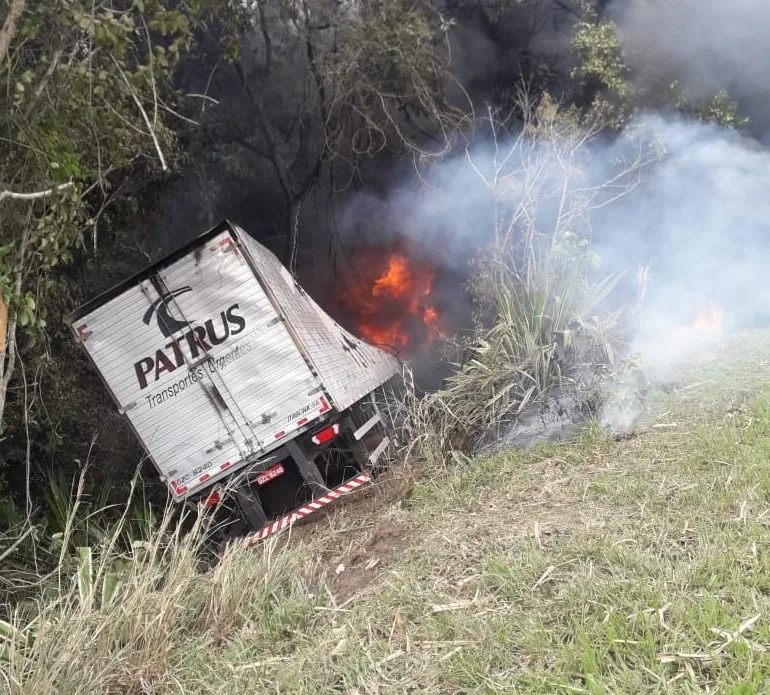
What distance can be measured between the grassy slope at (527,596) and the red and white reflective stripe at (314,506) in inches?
50.0

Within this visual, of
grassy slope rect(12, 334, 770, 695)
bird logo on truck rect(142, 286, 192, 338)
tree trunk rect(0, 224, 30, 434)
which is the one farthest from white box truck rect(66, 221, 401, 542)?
tree trunk rect(0, 224, 30, 434)

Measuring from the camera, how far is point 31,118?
490 centimetres

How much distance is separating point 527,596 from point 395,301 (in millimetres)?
11691

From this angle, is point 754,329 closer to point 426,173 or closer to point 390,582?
point 426,173

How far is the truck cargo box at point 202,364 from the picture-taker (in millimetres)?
6852

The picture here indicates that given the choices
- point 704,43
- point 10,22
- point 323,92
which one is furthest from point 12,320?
point 704,43

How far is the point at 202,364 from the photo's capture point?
6879mm

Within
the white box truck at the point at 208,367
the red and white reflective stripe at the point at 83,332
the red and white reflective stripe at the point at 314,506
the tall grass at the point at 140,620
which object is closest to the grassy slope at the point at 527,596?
the tall grass at the point at 140,620

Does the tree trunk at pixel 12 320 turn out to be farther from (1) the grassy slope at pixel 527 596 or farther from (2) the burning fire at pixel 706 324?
(2) the burning fire at pixel 706 324

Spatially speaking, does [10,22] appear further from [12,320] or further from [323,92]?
[323,92]

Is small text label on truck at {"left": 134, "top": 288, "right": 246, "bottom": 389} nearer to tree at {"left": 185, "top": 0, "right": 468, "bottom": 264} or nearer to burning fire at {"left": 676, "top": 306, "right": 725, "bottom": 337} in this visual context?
tree at {"left": 185, "top": 0, "right": 468, "bottom": 264}

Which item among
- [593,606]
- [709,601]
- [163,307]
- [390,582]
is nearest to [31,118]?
[163,307]

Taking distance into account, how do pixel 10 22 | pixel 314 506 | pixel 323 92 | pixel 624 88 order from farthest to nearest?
pixel 323 92 → pixel 624 88 → pixel 314 506 → pixel 10 22

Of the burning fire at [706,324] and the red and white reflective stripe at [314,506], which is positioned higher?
the red and white reflective stripe at [314,506]
